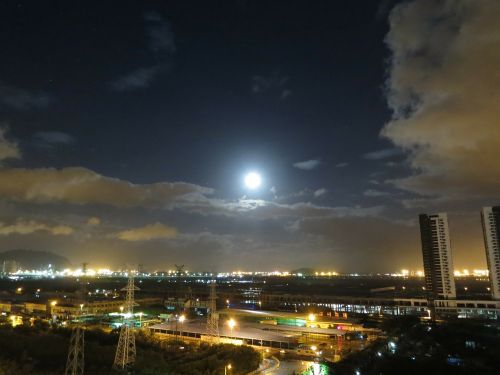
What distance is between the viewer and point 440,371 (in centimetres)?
1340

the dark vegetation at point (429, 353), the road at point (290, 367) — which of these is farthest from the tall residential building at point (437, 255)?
the road at point (290, 367)

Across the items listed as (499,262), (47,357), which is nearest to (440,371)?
(47,357)

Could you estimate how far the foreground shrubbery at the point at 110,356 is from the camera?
14.2 m

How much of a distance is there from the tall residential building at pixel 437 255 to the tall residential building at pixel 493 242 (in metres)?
4.22

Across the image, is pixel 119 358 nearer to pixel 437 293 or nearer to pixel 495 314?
pixel 495 314

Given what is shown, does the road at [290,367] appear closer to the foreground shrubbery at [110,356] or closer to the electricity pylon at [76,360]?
the foreground shrubbery at [110,356]

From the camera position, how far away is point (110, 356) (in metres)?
16.8

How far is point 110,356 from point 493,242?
1685 inches

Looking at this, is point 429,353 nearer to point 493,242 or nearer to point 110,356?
point 110,356

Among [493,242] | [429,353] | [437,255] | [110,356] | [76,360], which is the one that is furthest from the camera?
[437,255]

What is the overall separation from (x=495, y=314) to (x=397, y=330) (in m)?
17.2

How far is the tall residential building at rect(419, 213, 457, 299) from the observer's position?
150 feet

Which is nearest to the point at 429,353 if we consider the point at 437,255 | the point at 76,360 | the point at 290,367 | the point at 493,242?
the point at 290,367

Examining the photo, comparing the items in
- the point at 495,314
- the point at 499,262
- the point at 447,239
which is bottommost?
the point at 495,314
